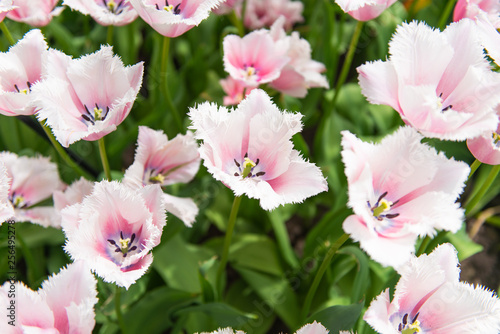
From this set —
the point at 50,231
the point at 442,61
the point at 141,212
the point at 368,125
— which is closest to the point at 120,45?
the point at 50,231

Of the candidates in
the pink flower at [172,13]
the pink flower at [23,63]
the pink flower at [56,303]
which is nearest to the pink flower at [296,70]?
the pink flower at [172,13]

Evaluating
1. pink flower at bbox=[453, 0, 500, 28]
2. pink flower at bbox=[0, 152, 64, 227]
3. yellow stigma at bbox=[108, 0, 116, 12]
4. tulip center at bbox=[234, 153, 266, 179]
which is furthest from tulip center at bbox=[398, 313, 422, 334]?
yellow stigma at bbox=[108, 0, 116, 12]

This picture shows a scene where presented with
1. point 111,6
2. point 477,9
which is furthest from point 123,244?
point 477,9

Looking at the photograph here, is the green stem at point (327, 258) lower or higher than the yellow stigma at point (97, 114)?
lower

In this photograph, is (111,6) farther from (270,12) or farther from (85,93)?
(270,12)

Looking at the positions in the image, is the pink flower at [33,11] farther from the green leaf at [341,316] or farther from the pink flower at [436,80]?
the green leaf at [341,316]
